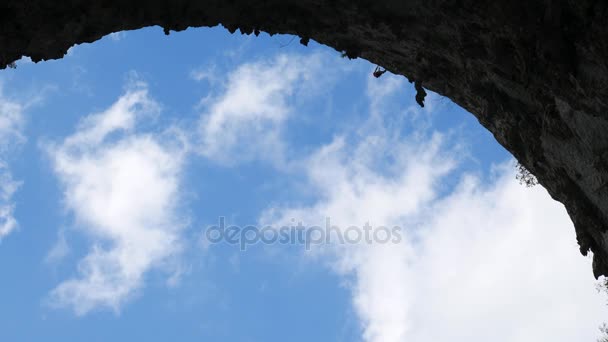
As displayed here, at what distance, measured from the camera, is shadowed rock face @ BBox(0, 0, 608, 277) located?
857cm

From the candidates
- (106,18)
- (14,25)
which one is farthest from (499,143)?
(14,25)

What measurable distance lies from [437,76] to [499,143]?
Answer: 2037 mm

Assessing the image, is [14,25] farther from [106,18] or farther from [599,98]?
[599,98]

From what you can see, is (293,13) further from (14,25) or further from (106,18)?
(14,25)

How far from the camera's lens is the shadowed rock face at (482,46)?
8.57 metres

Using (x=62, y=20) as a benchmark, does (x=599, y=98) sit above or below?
below

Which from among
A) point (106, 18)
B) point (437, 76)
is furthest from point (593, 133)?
point (106, 18)

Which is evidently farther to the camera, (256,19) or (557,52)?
(256,19)

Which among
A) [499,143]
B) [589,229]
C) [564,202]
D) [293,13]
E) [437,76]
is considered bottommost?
[589,229]

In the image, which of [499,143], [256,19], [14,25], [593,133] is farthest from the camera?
[499,143]

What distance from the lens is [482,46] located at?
33.4 feet

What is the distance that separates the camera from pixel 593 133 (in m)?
9.37

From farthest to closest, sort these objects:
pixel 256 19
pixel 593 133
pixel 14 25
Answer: pixel 256 19 < pixel 14 25 < pixel 593 133

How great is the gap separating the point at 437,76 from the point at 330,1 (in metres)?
3.12
